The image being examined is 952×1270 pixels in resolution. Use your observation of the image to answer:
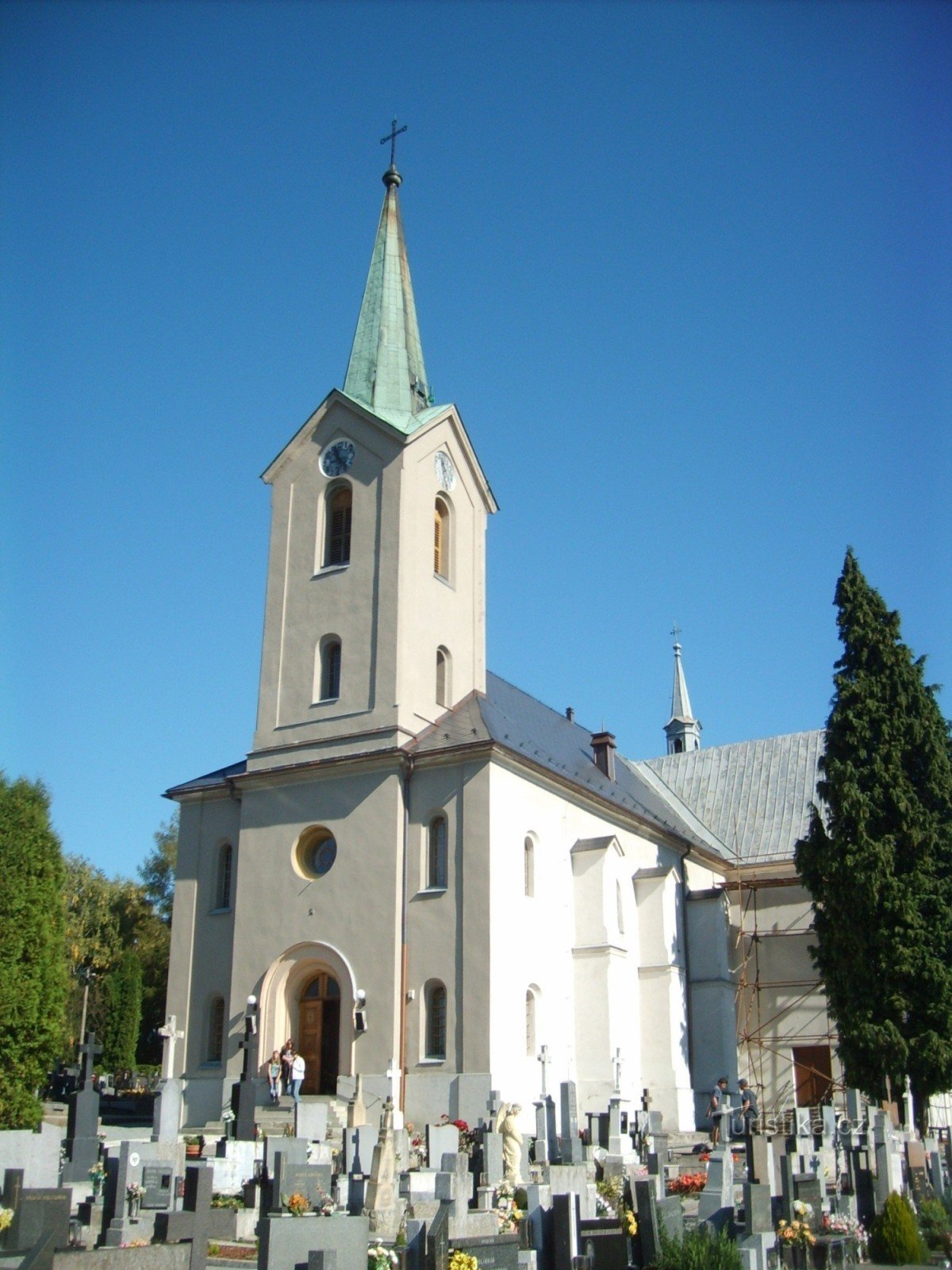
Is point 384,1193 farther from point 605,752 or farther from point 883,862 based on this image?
point 605,752

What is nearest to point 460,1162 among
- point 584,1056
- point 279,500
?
point 584,1056

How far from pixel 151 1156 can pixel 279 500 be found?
17.7 m

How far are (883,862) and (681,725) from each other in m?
28.6

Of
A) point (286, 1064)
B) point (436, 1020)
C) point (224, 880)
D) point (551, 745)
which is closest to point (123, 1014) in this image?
point (224, 880)

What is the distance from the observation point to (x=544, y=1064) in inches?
1003

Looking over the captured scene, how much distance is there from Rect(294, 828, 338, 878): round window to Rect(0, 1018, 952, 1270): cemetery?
6.60 m

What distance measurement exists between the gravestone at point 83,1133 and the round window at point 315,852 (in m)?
7.31

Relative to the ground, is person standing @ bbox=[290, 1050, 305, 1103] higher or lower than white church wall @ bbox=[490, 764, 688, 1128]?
lower

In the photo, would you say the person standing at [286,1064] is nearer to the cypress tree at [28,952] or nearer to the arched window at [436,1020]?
the arched window at [436,1020]

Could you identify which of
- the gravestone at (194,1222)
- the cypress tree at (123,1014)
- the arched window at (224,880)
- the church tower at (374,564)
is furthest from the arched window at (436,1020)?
the cypress tree at (123,1014)

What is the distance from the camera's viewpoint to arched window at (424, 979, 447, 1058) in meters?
25.2

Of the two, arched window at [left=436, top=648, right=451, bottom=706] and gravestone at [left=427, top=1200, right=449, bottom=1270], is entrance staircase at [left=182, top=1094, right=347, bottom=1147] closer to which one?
arched window at [left=436, top=648, right=451, bottom=706]

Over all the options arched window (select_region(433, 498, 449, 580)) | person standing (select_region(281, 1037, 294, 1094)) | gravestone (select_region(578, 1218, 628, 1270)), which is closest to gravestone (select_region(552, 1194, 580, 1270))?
gravestone (select_region(578, 1218, 628, 1270))

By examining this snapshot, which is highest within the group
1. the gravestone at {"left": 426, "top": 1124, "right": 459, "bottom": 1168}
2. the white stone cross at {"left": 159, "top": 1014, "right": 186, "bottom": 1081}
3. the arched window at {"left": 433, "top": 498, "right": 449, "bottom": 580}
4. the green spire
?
the green spire
